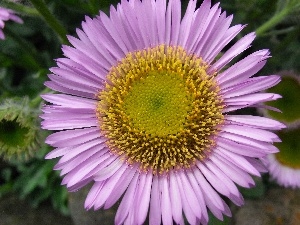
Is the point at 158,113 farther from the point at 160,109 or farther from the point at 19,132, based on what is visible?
the point at 19,132

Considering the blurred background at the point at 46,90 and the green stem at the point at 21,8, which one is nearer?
the green stem at the point at 21,8

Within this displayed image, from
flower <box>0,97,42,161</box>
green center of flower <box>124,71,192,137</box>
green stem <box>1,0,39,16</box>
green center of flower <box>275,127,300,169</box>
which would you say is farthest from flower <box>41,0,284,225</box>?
green center of flower <box>275,127,300,169</box>

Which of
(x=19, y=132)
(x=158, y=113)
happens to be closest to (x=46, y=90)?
(x=19, y=132)

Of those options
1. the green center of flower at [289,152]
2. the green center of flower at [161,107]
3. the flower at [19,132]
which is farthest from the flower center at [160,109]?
the green center of flower at [289,152]

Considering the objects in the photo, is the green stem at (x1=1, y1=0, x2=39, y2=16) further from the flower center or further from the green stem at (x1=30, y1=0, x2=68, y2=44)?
the flower center

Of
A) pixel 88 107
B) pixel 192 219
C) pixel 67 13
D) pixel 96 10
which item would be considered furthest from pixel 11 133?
pixel 67 13

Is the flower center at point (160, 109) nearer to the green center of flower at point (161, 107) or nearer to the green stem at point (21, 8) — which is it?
the green center of flower at point (161, 107)

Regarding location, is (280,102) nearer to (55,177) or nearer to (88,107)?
(88,107)
